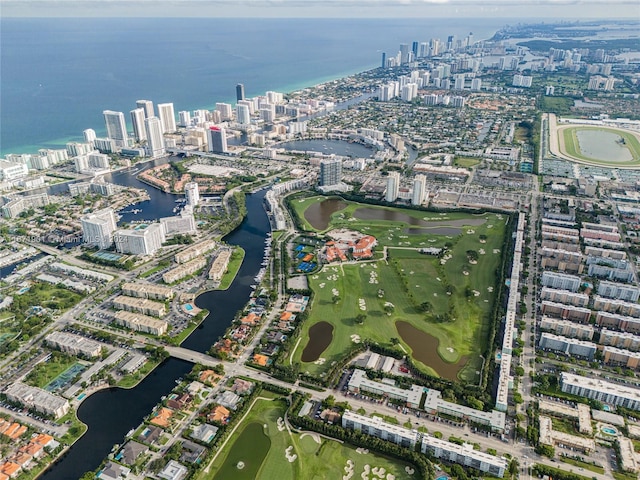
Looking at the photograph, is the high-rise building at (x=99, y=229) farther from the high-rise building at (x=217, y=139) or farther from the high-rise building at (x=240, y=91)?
the high-rise building at (x=240, y=91)

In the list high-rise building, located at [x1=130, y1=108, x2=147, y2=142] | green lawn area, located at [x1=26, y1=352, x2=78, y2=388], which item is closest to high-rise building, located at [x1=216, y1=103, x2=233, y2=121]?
high-rise building, located at [x1=130, y1=108, x2=147, y2=142]

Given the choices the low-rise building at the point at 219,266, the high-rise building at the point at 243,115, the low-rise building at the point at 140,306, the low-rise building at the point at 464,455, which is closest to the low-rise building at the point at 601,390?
the low-rise building at the point at 464,455

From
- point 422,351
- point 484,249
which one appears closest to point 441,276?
point 484,249

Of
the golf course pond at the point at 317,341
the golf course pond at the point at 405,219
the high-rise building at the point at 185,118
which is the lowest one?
the golf course pond at the point at 317,341

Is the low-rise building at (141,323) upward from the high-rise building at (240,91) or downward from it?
downward

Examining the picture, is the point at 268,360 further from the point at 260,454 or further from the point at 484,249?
the point at 484,249
